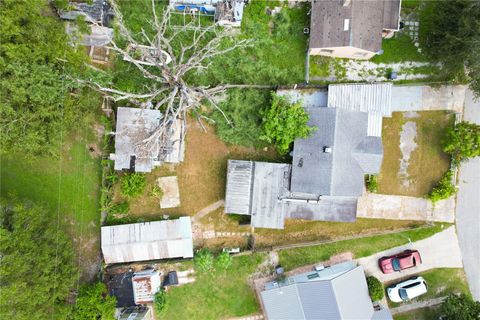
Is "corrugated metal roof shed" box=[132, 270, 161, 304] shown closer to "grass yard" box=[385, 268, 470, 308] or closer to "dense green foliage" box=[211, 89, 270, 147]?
"dense green foliage" box=[211, 89, 270, 147]

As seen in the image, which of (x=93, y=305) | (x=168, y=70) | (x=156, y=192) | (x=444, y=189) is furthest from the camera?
(x=156, y=192)

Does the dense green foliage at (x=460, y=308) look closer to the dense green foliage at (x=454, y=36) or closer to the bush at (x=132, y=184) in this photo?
the dense green foliage at (x=454, y=36)

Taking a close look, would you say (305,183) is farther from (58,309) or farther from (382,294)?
(58,309)

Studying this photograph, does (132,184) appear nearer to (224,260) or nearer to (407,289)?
(224,260)

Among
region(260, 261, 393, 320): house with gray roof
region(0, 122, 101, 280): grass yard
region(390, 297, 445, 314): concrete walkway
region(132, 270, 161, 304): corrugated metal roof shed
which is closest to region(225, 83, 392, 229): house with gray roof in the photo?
region(260, 261, 393, 320): house with gray roof

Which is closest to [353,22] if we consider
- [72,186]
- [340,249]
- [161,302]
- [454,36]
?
[454,36]

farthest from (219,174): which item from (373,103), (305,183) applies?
(373,103)
